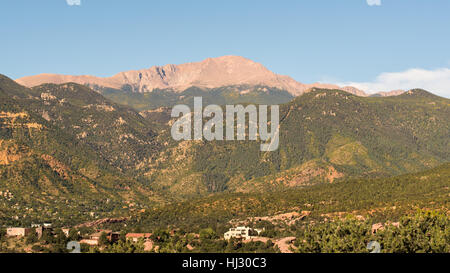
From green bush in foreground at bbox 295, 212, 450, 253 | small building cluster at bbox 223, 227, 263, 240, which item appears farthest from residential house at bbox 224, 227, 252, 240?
green bush in foreground at bbox 295, 212, 450, 253

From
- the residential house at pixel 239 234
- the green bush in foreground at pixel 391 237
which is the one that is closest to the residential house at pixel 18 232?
the residential house at pixel 239 234

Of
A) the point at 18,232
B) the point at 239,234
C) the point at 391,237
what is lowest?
the point at 239,234

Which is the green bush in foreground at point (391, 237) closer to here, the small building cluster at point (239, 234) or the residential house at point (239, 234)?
the small building cluster at point (239, 234)

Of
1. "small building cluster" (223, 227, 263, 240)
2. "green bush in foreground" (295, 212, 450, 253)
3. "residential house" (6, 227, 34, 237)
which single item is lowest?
"small building cluster" (223, 227, 263, 240)

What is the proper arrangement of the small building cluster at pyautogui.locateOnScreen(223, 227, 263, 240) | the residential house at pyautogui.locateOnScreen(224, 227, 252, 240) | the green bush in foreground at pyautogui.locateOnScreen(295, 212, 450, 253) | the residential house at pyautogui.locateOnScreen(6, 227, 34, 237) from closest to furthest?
the green bush in foreground at pyautogui.locateOnScreen(295, 212, 450, 253) < the residential house at pyautogui.locateOnScreen(6, 227, 34, 237) < the small building cluster at pyautogui.locateOnScreen(223, 227, 263, 240) < the residential house at pyautogui.locateOnScreen(224, 227, 252, 240)

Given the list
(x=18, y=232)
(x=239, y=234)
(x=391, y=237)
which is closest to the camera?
(x=391, y=237)

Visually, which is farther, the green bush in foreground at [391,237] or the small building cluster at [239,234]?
the small building cluster at [239,234]

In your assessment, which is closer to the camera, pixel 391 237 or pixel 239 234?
pixel 391 237

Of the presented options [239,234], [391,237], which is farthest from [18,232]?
[391,237]

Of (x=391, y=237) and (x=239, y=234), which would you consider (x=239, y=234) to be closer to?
(x=239, y=234)

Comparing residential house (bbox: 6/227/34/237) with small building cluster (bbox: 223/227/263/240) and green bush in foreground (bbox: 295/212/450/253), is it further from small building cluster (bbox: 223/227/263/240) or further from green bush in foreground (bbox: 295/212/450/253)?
green bush in foreground (bbox: 295/212/450/253)
